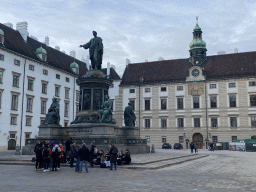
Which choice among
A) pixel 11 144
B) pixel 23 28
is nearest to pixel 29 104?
pixel 11 144

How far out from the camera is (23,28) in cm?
5203

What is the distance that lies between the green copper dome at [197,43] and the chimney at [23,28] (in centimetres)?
3285

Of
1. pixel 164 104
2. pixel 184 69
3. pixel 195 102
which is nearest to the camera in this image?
pixel 195 102

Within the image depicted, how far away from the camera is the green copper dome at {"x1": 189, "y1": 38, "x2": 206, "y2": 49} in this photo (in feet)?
198

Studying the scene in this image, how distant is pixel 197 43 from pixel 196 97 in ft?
39.6

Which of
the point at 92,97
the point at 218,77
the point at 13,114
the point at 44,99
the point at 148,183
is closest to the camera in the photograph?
the point at 148,183

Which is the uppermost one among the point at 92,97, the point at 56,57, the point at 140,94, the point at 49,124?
the point at 56,57

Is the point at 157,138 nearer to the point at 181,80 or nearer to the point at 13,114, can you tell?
the point at 181,80

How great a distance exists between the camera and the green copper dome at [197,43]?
6034 centimetres

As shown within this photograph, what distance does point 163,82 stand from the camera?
2325 inches

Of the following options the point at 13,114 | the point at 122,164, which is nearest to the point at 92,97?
the point at 122,164

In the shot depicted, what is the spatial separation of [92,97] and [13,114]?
76.5 ft

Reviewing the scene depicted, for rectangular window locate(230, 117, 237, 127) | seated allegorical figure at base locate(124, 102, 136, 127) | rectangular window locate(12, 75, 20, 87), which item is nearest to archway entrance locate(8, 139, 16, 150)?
rectangular window locate(12, 75, 20, 87)

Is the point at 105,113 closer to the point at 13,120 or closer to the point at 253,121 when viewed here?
the point at 13,120
